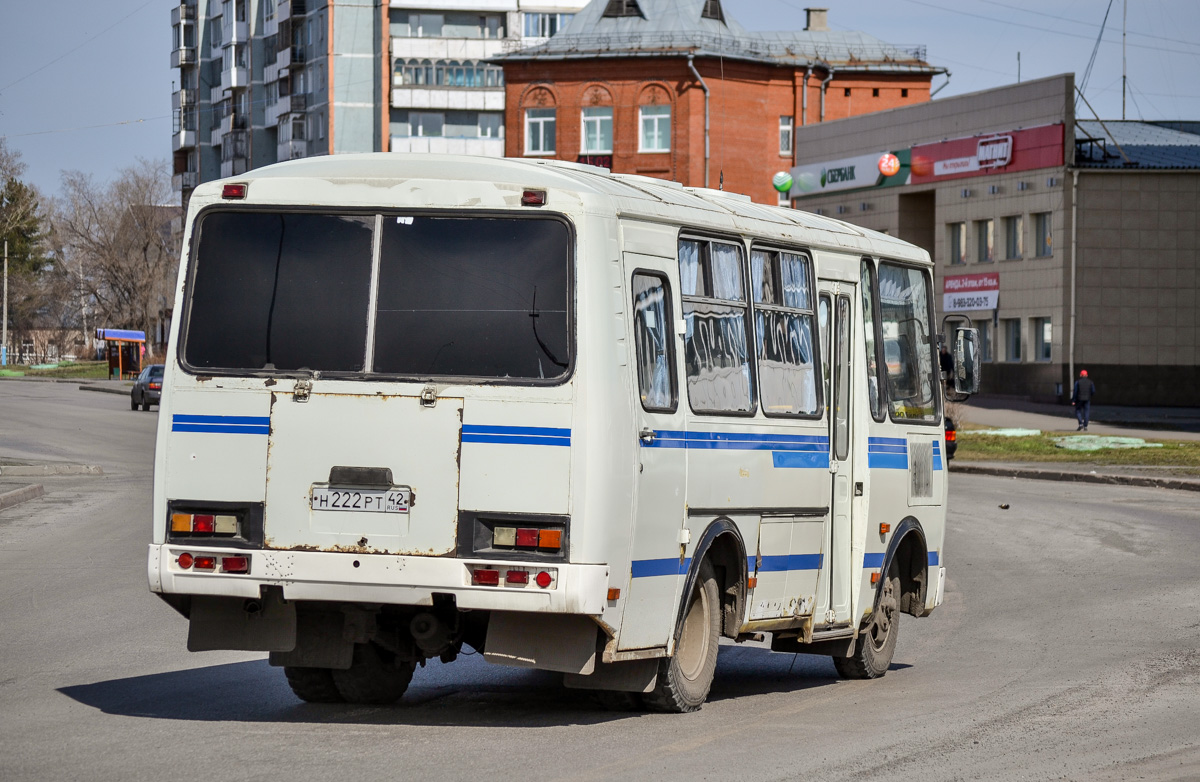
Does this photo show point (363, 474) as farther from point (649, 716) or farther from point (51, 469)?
point (51, 469)

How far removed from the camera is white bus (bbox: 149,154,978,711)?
25.3 ft

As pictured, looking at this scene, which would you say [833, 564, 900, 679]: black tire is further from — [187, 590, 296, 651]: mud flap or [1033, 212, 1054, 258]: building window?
[1033, 212, 1054, 258]: building window

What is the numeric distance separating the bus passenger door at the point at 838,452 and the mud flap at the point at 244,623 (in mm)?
3457

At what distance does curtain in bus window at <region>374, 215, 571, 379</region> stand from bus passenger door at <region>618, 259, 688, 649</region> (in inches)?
18.0

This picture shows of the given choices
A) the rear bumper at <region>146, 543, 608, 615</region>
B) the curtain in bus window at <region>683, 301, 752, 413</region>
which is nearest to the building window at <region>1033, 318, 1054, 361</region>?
the curtain in bus window at <region>683, 301, 752, 413</region>

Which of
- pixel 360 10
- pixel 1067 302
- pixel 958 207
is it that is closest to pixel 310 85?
pixel 360 10

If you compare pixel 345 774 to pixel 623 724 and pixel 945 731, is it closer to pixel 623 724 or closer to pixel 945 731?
pixel 623 724

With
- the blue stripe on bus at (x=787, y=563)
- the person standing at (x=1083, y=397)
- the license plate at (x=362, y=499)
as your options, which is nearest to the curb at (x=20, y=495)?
the blue stripe on bus at (x=787, y=563)

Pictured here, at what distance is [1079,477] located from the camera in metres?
32.8

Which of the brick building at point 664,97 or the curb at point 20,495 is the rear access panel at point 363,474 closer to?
the curb at point 20,495

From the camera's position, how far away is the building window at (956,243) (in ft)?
206

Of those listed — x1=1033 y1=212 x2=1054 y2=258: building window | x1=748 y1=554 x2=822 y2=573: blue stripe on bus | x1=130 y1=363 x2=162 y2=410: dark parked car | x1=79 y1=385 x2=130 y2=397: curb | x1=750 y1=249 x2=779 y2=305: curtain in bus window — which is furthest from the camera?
x1=79 y1=385 x2=130 y2=397: curb

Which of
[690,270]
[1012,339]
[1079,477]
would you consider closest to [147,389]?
[1012,339]

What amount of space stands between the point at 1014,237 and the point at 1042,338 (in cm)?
389
